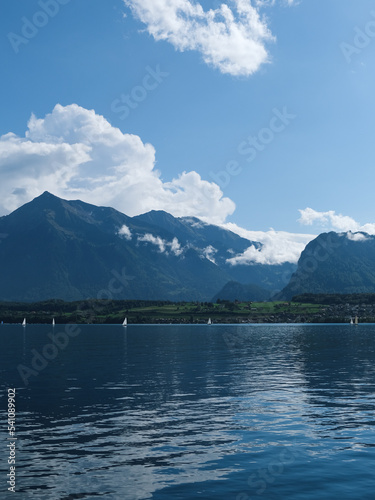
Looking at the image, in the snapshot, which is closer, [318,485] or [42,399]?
[318,485]

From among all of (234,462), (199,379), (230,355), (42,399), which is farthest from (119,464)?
(230,355)

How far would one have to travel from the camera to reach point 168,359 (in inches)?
4569

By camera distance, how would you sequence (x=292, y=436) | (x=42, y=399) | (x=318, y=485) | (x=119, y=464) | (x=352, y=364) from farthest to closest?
(x=352, y=364), (x=42, y=399), (x=292, y=436), (x=119, y=464), (x=318, y=485)

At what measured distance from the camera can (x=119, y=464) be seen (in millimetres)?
34750

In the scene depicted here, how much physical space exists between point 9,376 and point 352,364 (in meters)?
69.0

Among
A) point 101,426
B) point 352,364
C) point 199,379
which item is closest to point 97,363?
point 199,379

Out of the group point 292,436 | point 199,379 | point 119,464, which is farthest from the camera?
point 199,379

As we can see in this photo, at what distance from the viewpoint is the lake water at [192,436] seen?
30.5m

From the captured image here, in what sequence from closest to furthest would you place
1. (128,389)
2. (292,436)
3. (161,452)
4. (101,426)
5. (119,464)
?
(119,464) < (161,452) < (292,436) < (101,426) < (128,389)

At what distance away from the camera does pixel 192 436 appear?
42.7 metres

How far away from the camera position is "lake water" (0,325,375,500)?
Answer: 30484 mm

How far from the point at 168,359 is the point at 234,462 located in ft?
269

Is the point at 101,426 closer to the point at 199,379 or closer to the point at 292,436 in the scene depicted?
the point at 292,436

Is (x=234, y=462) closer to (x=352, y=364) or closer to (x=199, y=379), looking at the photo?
(x=199, y=379)
